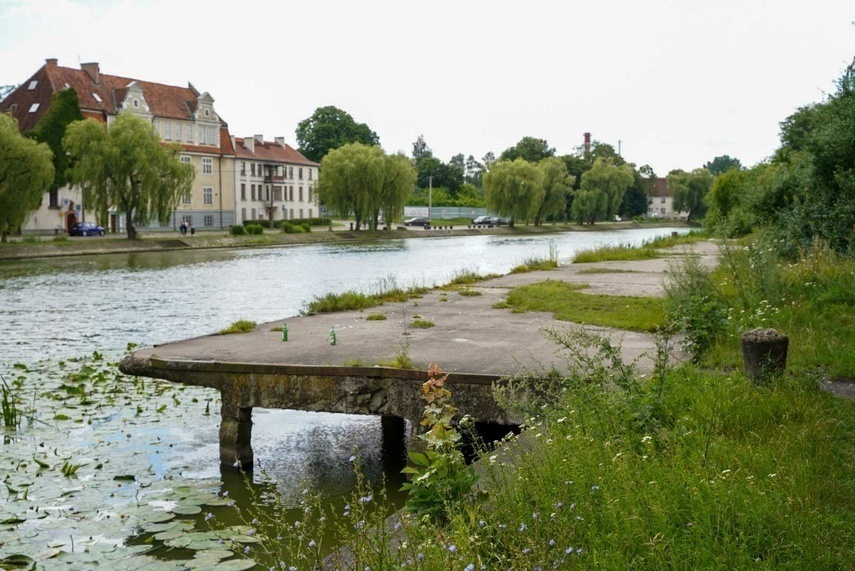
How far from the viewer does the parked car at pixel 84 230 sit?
6656 centimetres

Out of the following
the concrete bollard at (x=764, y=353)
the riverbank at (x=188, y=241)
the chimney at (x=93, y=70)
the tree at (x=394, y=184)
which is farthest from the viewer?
the chimney at (x=93, y=70)

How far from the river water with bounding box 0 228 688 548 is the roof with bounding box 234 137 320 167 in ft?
121

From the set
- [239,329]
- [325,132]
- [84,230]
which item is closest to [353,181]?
[84,230]

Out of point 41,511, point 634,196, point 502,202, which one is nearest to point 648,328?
point 41,511

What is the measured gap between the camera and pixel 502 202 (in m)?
94.0

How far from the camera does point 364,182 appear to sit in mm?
76688

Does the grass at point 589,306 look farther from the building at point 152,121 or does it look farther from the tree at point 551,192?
the tree at point 551,192

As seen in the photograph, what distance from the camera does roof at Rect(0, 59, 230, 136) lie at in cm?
7550

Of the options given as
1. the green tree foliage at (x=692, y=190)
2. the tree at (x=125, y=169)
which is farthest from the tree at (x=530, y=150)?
the tree at (x=125, y=169)

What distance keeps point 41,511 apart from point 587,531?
6095 mm

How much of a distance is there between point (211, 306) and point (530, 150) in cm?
12771

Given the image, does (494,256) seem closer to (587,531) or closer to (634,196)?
(587,531)

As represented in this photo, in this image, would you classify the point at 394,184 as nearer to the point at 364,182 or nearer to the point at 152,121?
the point at 364,182

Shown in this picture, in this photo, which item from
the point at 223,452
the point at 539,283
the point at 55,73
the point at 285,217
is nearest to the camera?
the point at 223,452
